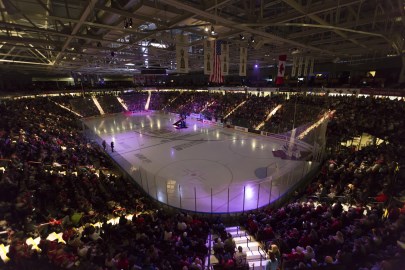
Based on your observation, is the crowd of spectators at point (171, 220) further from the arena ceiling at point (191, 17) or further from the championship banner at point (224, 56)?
the championship banner at point (224, 56)

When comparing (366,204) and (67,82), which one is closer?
(366,204)

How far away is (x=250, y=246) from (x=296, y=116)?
16113 millimetres

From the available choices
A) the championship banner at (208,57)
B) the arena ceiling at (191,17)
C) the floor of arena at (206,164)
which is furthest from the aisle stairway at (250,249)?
the championship banner at (208,57)

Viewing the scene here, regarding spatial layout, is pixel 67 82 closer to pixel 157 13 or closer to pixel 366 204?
pixel 157 13

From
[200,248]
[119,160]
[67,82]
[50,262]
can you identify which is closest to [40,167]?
[119,160]

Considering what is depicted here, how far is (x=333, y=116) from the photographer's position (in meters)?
18.0

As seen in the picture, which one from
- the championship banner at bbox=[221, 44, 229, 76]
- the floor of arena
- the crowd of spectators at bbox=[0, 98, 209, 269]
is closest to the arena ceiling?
the championship banner at bbox=[221, 44, 229, 76]

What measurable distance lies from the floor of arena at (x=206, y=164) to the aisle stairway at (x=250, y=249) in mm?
1449

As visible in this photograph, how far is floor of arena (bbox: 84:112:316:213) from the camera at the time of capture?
10.0 metres

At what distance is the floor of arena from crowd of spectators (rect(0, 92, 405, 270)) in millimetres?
917

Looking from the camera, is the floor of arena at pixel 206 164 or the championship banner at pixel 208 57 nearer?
the floor of arena at pixel 206 164

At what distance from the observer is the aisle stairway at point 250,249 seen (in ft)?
20.4

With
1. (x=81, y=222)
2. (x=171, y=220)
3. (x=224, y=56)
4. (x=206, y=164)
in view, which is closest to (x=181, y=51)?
(x=224, y=56)

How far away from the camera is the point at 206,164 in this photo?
15242 mm
